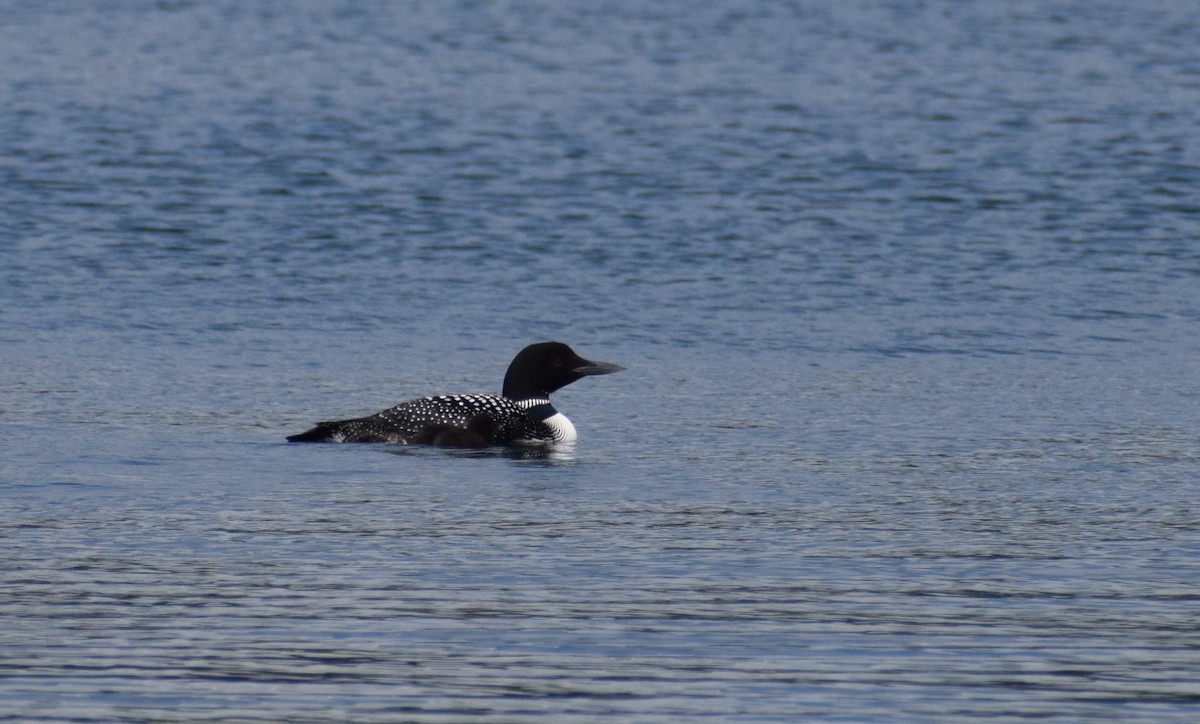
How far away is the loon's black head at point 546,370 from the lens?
10383mm

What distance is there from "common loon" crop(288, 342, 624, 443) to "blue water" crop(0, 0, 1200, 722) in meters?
0.14

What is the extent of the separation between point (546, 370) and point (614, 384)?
3.28 feet

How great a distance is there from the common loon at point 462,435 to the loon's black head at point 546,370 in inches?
18.1

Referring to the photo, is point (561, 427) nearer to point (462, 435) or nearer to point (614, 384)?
point (462, 435)

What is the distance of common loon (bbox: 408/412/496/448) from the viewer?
9.71m

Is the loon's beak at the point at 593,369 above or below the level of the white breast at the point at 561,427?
above

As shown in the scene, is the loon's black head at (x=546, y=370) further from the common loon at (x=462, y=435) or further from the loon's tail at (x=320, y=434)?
the loon's tail at (x=320, y=434)

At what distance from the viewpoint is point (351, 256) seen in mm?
15086

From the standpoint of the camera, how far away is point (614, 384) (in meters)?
11.4

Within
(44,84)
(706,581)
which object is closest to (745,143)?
(44,84)

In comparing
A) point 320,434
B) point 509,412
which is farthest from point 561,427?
point 320,434

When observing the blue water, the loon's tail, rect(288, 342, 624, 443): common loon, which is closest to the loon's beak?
rect(288, 342, 624, 443): common loon

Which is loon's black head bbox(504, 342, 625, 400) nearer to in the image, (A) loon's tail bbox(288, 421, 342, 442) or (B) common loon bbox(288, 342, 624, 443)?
(B) common loon bbox(288, 342, 624, 443)

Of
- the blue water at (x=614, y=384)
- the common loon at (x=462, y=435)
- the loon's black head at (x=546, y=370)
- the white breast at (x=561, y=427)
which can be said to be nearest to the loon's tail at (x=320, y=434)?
the blue water at (x=614, y=384)
